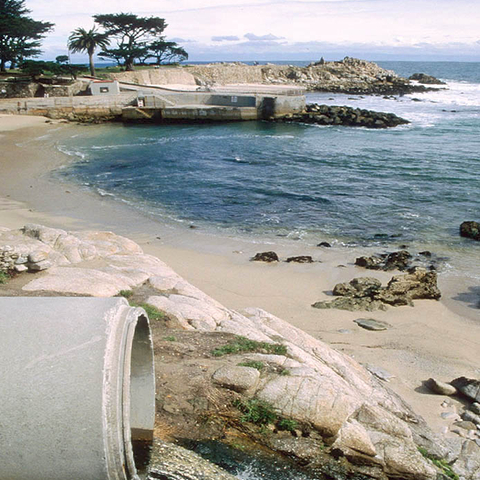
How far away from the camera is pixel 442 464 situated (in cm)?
668

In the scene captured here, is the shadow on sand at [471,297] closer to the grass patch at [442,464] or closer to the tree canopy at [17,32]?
the grass patch at [442,464]

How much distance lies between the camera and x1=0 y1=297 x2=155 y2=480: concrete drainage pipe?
163 inches

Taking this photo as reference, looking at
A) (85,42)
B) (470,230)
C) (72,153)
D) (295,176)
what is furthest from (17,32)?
(470,230)

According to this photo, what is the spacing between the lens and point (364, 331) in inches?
464

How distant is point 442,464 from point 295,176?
23647 mm

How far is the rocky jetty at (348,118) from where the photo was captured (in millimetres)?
48484

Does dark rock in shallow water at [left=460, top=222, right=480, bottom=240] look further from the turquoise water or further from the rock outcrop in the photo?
the rock outcrop

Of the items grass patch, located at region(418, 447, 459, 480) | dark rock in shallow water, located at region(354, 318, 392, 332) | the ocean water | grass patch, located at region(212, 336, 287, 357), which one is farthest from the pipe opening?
the ocean water

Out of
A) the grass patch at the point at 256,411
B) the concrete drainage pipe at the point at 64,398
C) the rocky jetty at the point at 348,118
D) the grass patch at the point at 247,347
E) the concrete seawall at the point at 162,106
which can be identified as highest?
the concrete seawall at the point at 162,106

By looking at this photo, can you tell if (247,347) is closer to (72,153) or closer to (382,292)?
(382,292)

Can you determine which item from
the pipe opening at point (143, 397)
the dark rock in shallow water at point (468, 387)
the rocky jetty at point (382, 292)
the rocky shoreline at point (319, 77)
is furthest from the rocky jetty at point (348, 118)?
the pipe opening at point (143, 397)

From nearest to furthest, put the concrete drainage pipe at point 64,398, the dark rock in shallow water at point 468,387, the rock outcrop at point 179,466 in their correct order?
the concrete drainage pipe at point 64,398
the rock outcrop at point 179,466
the dark rock in shallow water at point 468,387

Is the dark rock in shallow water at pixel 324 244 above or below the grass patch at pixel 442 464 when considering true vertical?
above

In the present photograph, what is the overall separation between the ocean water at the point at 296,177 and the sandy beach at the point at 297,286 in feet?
5.49
